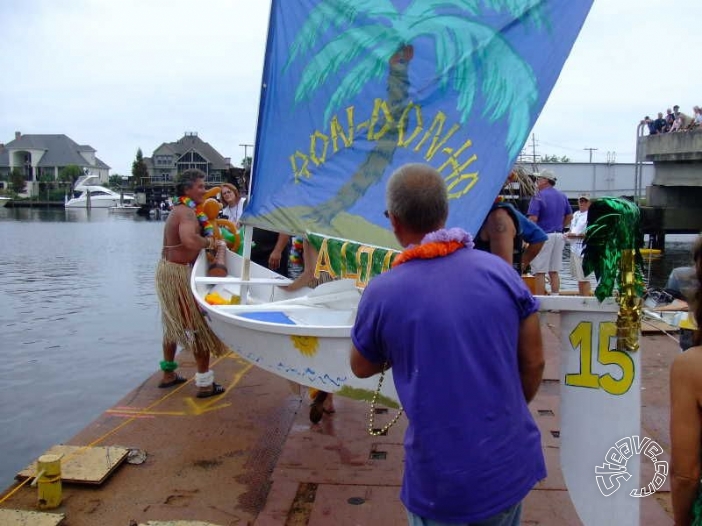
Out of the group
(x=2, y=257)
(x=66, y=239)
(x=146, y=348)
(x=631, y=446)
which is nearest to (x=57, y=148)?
(x=66, y=239)

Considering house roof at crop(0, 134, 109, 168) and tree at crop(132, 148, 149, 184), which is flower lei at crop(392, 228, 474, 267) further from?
house roof at crop(0, 134, 109, 168)

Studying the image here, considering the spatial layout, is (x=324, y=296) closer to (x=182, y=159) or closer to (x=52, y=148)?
(x=182, y=159)

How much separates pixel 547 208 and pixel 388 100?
4693 millimetres

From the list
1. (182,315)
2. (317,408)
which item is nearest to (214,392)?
(182,315)

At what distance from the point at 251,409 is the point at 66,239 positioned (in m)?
26.0

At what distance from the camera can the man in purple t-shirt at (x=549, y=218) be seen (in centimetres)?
802

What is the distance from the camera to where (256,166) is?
4801mm

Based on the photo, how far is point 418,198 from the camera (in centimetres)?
181

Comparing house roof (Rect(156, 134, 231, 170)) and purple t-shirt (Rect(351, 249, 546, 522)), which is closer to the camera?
purple t-shirt (Rect(351, 249, 546, 522))

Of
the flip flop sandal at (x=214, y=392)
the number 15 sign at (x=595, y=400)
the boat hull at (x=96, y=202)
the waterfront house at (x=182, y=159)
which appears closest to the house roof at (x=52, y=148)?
the waterfront house at (x=182, y=159)

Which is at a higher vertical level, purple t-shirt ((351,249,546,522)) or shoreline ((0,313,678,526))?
purple t-shirt ((351,249,546,522))

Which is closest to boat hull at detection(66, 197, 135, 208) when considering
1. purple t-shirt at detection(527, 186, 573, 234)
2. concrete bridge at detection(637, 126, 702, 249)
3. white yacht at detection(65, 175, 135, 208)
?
white yacht at detection(65, 175, 135, 208)

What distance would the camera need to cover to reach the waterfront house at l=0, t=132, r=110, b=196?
93.2 m

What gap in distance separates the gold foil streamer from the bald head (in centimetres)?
82
